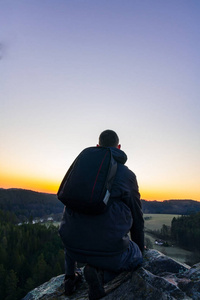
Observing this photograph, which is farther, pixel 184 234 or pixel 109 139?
pixel 184 234

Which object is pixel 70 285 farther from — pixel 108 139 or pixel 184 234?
pixel 184 234

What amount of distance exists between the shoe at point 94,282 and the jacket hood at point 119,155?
6.19 ft

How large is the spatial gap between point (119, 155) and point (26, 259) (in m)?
90.7

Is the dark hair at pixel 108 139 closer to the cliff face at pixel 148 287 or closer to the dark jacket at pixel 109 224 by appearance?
the dark jacket at pixel 109 224

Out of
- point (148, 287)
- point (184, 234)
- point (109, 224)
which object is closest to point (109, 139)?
point (109, 224)

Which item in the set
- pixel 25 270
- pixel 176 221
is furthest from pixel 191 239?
pixel 25 270

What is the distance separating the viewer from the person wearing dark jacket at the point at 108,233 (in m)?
3.45

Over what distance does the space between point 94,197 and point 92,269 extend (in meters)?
1.24

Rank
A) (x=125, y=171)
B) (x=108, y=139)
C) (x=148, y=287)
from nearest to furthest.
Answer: (x=148, y=287)
(x=125, y=171)
(x=108, y=139)

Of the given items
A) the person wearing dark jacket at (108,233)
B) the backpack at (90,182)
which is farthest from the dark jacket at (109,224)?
the backpack at (90,182)

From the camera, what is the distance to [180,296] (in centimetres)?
389

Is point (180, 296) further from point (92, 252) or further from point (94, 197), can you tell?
point (94, 197)

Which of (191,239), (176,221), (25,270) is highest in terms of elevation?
(176,221)

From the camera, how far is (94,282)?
3609mm
